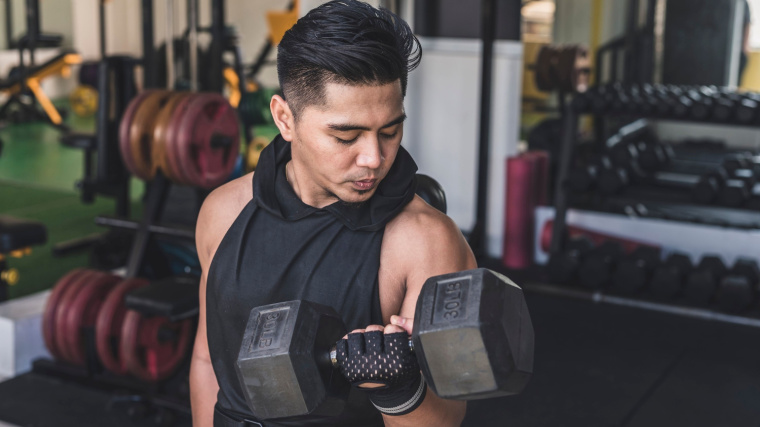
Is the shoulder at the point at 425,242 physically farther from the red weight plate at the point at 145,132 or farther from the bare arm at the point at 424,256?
the red weight plate at the point at 145,132

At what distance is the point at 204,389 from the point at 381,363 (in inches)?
18.7

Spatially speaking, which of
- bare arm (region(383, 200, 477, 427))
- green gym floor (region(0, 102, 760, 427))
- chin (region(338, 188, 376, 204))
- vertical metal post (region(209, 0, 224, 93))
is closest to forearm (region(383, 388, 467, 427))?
bare arm (region(383, 200, 477, 427))

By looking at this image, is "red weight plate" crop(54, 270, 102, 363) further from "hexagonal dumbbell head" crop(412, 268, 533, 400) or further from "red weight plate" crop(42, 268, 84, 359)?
"hexagonal dumbbell head" crop(412, 268, 533, 400)

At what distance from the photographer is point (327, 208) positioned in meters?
1.09

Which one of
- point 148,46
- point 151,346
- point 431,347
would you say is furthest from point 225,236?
point 148,46

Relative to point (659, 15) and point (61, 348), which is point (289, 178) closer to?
point (61, 348)

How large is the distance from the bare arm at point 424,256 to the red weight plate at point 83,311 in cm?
184

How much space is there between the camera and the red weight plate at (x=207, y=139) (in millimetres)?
2659

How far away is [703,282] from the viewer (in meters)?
3.19

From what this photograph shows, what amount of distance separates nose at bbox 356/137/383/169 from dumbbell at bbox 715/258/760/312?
99.1 inches

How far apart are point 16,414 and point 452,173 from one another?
2324 mm

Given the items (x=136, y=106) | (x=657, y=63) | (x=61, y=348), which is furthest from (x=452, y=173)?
(x=657, y=63)

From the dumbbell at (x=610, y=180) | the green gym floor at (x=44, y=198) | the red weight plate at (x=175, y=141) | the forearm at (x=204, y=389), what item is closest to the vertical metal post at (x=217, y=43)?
the red weight plate at (x=175, y=141)

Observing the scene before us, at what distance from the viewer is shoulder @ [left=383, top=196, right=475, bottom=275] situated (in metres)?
1.06
